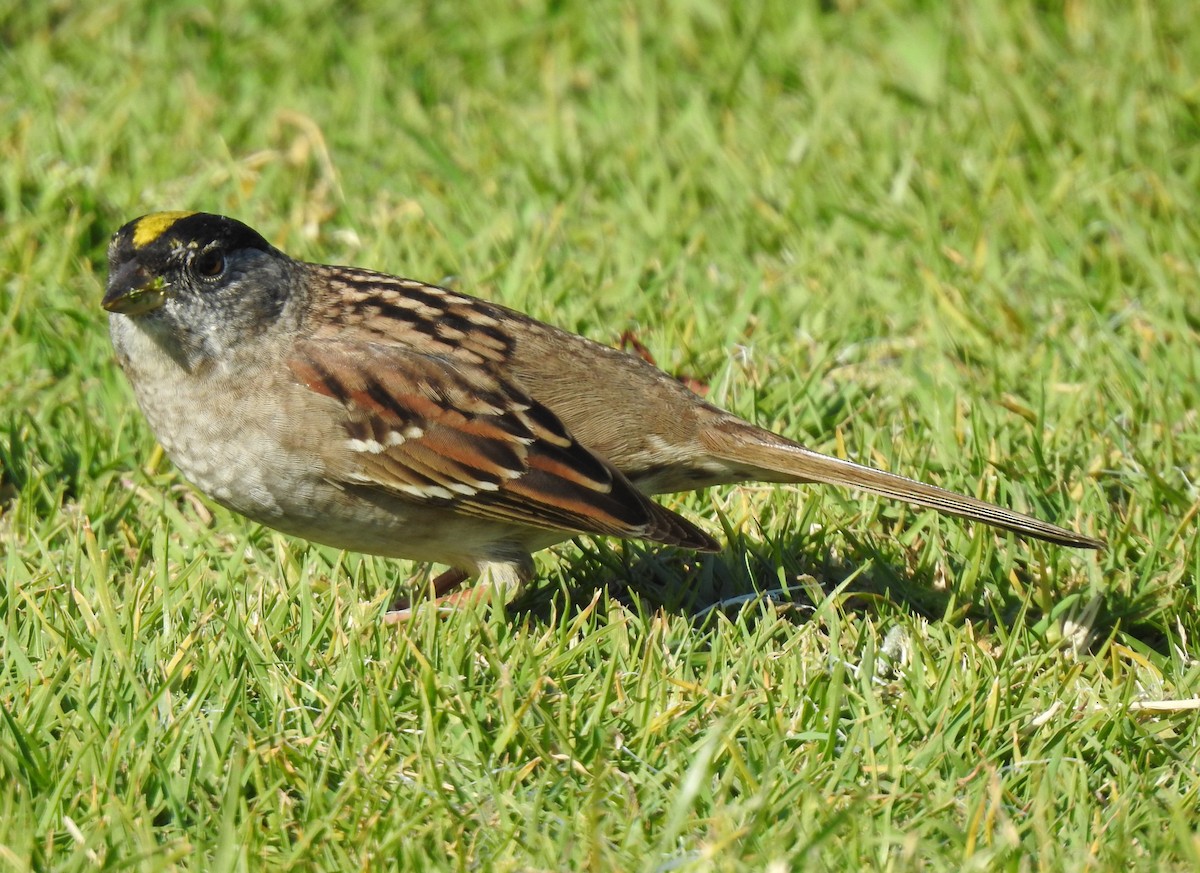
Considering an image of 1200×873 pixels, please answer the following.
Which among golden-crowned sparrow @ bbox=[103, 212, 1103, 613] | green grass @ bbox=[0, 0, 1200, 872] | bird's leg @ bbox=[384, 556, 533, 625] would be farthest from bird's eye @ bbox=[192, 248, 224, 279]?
bird's leg @ bbox=[384, 556, 533, 625]

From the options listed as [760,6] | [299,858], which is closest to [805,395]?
[299,858]

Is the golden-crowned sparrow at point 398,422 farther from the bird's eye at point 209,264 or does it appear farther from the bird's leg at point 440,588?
the bird's leg at point 440,588

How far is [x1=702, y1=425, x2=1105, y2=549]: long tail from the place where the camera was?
14.9 feet

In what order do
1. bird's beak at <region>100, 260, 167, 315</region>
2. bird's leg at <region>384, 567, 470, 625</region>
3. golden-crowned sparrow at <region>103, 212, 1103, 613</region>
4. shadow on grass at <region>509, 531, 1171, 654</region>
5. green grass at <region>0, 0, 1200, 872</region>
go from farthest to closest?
bird's leg at <region>384, 567, 470, 625</region>, shadow on grass at <region>509, 531, 1171, 654</region>, golden-crowned sparrow at <region>103, 212, 1103, 613</region>, bird's beak at <region>100, 260, 167, 315</region>, green grass at <region>0, 0, 1200, 872</region>

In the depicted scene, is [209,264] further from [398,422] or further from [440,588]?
[440,588]

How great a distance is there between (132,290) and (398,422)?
792mm

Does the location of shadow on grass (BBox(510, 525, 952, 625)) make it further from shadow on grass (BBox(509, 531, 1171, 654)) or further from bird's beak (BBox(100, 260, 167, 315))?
bird's beak (BBox(100, 260, 167, 315))

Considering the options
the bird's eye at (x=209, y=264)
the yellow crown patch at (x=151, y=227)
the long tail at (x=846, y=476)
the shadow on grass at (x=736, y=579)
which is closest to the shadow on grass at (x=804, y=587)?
the shadow on grass at (x=736, y=579)

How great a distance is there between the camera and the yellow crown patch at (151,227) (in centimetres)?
445

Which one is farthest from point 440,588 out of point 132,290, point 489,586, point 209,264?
point 132,290

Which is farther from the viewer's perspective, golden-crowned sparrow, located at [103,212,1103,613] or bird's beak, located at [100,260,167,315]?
golden-crowned sparrow, located at [103,212,1103,613]

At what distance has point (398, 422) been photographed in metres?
4.59

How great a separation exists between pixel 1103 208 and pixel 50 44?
504 centimetres

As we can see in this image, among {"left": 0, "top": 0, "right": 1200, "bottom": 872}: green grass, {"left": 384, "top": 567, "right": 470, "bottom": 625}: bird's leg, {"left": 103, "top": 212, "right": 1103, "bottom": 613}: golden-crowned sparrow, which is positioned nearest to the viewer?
{"left": 0, "top": 0, "right": 1200, "bottom": 872}: green grass
